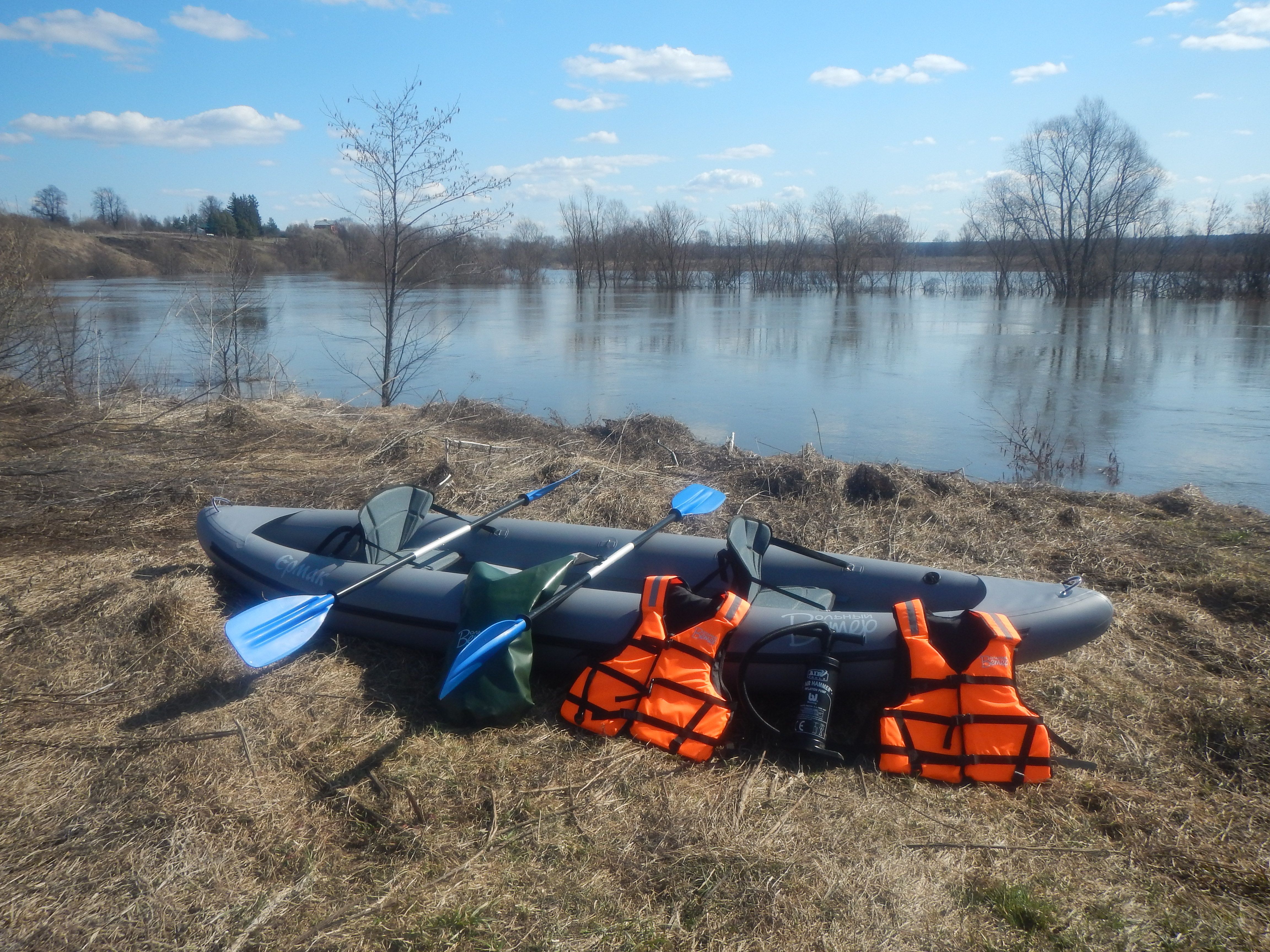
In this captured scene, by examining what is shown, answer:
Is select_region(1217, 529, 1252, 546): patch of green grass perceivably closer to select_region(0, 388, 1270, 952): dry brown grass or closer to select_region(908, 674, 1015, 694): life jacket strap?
select_region(0, 388, 1270, 952): dry brown grass

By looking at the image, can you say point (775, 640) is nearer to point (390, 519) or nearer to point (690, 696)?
point (690, 696)

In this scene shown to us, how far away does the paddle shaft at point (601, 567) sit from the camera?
2771mm

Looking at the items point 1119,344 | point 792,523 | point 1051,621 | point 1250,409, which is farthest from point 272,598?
point 1119,344

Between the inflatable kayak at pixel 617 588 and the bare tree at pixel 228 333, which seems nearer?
the inflatable kayak at pixel 617 588

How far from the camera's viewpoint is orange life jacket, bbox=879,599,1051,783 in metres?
2.30

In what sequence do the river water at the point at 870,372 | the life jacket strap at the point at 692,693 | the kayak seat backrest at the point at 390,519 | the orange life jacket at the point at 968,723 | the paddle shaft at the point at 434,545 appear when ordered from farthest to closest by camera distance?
1. the river water at the point at 870,372
2. the kayak seat backrest at the point at 390,519
3. the paddle shaft at the point at 434,545
4. the life jacket strap at the point at 692,693
5. the orange life jacket at the point at 968,723

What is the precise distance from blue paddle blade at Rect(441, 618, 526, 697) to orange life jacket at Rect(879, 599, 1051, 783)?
122cm

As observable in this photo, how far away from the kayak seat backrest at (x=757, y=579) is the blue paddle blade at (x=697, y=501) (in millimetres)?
538

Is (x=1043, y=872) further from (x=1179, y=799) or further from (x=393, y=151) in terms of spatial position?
(x=393, y=151)

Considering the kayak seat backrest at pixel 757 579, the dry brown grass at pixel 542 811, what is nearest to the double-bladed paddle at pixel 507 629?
the dry brown grass at pixel 542 811

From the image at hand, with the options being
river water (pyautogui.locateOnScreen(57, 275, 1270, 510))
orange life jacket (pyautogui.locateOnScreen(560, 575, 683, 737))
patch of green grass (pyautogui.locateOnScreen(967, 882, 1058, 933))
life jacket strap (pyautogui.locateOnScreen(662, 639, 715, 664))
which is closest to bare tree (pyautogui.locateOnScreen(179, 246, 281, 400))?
river water (pyautogui.locateOnScreen(57, 275, 1270, 510))

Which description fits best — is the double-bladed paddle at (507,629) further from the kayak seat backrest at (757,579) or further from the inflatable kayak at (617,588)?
the kayak seat backrest at (757,579)

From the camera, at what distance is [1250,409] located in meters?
8.83

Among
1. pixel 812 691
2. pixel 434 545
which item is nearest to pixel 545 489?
pixel 434 545
